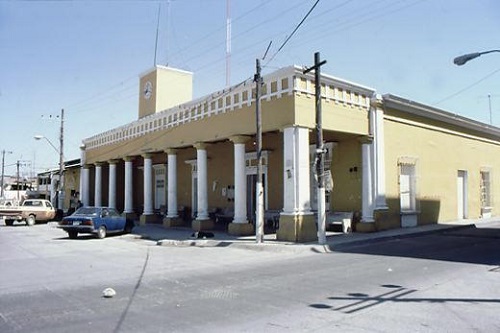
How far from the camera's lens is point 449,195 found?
2427cm

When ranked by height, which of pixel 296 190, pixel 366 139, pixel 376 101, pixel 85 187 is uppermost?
pixel 376 101

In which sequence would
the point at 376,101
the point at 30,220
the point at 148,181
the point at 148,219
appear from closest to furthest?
the point at 376,101 < the point at 148,181 < the point at 148,219 < the point at 30,220

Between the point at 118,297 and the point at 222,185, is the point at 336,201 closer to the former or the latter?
the point at 222,185

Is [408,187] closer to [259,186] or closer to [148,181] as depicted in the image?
[259,186]

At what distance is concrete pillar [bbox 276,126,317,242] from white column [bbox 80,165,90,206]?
23795 mm

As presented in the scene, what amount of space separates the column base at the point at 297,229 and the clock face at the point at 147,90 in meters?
16.7

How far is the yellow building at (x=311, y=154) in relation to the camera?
1697 cm

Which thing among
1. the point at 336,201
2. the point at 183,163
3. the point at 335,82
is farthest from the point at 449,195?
the point at 183,163

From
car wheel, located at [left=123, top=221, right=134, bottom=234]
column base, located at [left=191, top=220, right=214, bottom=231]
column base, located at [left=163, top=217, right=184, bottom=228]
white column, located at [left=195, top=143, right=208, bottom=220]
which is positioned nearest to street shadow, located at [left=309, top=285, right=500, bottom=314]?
column base, located at [left=191, top=220, right=214, bottom=231]

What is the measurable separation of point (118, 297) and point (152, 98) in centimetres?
2307

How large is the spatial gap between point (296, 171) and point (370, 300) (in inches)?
365

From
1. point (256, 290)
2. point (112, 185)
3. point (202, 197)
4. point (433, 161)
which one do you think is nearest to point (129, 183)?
point (112, 185)

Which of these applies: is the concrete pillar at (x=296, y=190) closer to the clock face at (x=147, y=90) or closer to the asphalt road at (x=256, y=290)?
the asphalt road at (x=256, y=290)

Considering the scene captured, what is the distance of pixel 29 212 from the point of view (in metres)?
30.6
